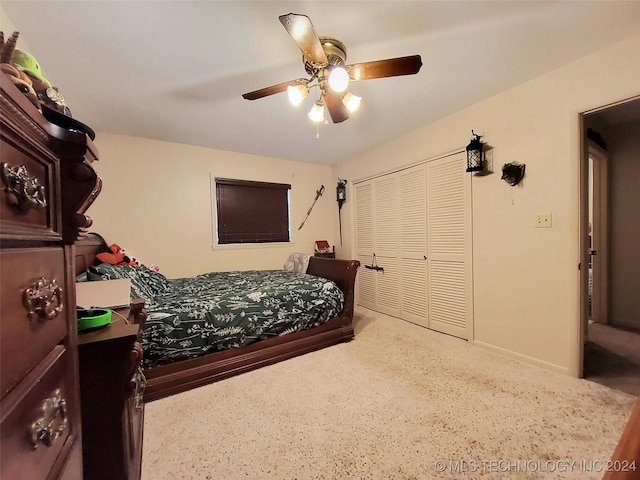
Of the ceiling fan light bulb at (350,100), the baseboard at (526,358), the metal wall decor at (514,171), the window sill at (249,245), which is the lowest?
the baseboard at (526,358)

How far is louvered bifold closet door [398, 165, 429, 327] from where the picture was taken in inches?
126

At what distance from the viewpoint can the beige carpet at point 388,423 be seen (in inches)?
51.1

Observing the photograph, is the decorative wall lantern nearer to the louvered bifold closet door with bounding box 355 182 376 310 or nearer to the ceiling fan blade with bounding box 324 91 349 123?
the ceiling fan blade with bounding box 324 91 349 123

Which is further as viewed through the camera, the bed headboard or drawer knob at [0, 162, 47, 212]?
the bed headboard

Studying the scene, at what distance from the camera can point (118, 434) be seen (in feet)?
3.15

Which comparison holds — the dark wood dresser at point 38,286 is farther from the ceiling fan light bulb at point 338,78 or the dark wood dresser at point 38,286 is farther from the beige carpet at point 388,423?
the ceiling fan light bulb at point 338,78

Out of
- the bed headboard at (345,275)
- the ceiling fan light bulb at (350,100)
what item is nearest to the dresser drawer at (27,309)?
the ceiling fan light bulb at (350,100)

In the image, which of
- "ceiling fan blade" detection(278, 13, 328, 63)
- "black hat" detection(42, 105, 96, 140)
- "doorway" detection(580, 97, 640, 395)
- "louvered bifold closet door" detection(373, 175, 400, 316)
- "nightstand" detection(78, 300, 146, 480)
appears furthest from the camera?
"louvered bifold closet door" detection(373, 175, 400, 316)

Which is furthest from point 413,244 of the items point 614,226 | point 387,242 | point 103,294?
point 103,294

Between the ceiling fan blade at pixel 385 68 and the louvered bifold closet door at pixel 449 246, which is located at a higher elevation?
the ceiling fan blade at pixel 385 68

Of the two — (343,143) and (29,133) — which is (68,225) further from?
(343,143)

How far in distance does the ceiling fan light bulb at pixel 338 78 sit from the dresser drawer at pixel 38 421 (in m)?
1.65

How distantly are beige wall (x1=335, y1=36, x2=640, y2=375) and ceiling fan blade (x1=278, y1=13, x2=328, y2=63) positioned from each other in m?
1.38

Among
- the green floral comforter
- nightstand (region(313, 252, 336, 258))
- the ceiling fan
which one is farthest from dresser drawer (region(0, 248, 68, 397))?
nightstand (region(313, 252, 336, 258))
